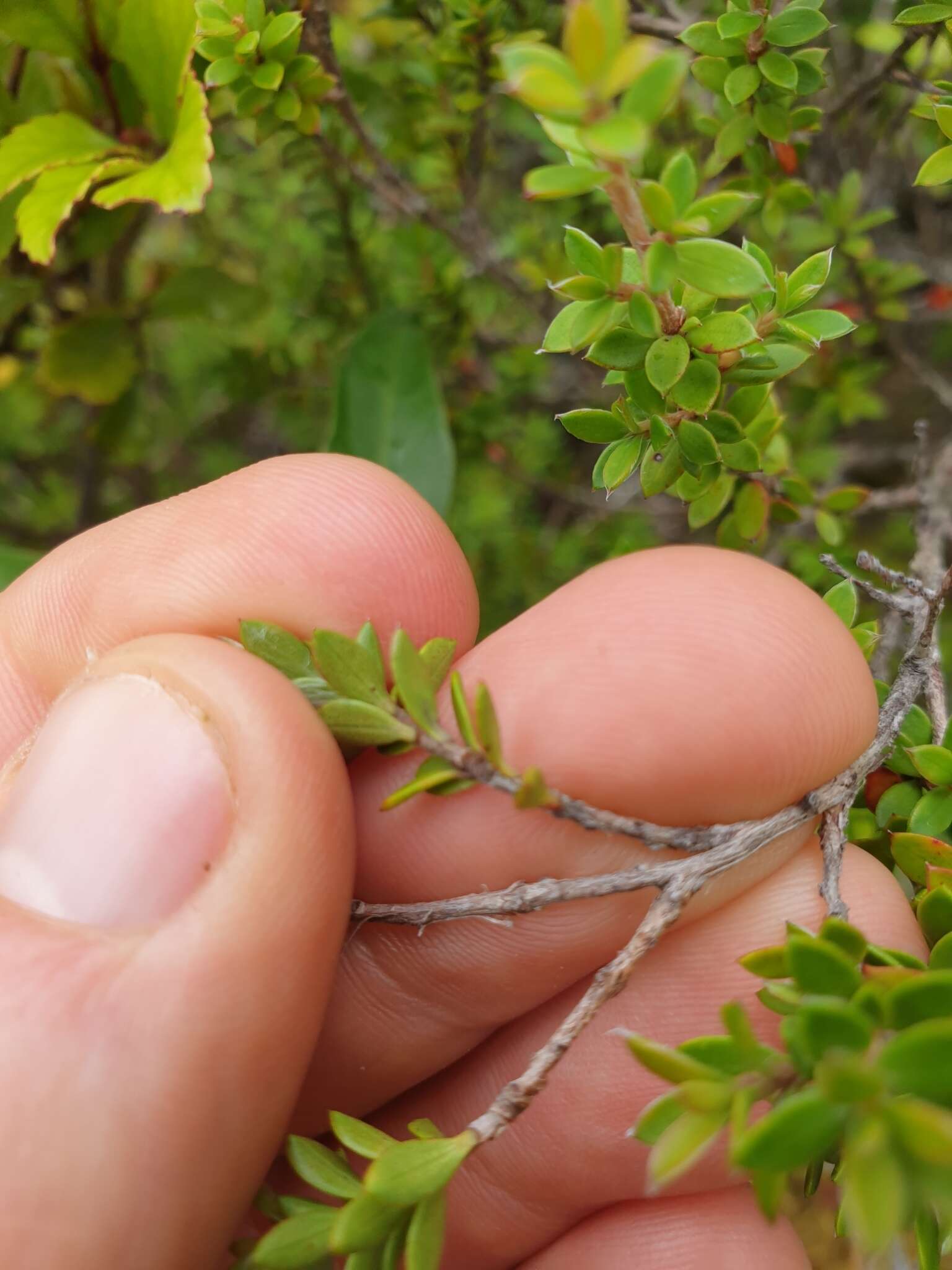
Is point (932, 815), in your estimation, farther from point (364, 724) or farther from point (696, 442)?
point (364, 724)

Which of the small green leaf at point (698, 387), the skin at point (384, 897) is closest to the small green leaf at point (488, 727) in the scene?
the skin at point (384, 897)

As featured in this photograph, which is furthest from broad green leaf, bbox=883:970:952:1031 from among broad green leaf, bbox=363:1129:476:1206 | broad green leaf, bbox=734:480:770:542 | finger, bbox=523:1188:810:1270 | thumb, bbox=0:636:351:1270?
finger, bbox=523:1188:810:1270

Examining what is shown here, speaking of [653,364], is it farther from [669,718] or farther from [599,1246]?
[599,1246]

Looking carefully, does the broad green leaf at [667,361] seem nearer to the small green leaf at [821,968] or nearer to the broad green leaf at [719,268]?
the broad green leaf at [719,268]

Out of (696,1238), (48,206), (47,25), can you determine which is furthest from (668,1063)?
(47,25)

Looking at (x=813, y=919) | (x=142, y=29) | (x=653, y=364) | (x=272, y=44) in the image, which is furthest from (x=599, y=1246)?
(x=142, y=29)
